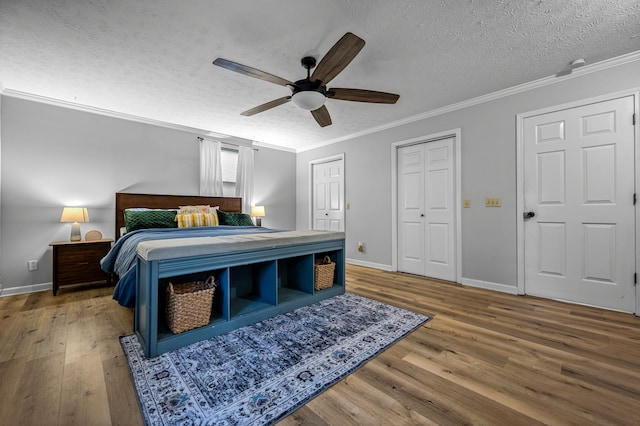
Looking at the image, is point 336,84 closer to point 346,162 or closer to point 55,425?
point 346,162

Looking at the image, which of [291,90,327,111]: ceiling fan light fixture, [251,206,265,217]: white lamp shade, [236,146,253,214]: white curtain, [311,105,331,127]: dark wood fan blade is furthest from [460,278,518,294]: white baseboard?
[236,146,253,214]: white curtain

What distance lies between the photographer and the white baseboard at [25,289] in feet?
10.0

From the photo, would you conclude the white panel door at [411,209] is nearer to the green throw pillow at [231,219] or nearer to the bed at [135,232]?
the bed at [135,232]

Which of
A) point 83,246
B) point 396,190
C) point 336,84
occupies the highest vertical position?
point 336,84

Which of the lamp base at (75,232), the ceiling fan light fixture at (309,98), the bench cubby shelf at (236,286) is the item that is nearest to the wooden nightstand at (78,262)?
the lamp base at (75,232)

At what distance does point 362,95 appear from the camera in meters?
2.34

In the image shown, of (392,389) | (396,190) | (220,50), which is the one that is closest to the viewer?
(392,389)

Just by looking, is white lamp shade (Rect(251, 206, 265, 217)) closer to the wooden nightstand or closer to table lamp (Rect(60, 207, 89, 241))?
the wooden nightstand

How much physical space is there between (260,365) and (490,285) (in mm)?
2883

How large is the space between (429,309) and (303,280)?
126 centimetres

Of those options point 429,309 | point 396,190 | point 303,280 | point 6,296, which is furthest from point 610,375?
point 6,296

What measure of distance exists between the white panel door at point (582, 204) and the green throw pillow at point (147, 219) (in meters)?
4.43

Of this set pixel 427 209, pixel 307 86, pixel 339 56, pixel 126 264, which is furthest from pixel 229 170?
pixel 339 56

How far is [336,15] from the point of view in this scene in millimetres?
1891
